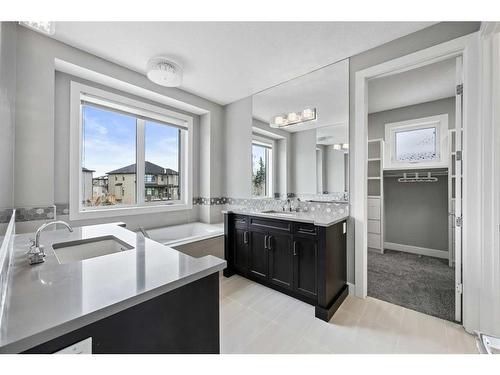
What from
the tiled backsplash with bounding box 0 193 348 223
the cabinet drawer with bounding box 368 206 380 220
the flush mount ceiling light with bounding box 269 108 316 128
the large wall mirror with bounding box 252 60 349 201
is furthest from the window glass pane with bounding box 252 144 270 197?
the cabinet drawer with bounding box 368 206 380 220

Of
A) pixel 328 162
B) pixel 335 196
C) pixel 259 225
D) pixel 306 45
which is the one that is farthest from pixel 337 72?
pixel 259 225

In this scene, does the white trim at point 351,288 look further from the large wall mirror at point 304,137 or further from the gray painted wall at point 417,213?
the gray painted wall at point 417,213

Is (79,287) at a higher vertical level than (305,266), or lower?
higher

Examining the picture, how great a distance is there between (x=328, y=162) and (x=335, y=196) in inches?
16.6

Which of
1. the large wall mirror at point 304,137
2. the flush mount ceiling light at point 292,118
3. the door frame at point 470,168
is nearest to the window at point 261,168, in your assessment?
the large wall mirror at point 304,137

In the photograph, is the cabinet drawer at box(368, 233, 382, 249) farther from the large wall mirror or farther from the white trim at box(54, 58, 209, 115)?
the white trim at box(54, 58, 209, 115)

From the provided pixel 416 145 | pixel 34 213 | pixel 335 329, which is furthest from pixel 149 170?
pixel 416 145

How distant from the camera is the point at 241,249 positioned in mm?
2635

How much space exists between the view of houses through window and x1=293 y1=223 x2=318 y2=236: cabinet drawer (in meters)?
2.20

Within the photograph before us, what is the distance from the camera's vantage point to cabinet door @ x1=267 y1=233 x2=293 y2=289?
217cm

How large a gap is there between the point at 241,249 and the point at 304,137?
1.69m

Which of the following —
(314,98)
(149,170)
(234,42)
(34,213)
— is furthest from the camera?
(149,170)

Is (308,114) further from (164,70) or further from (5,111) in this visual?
(5,111)

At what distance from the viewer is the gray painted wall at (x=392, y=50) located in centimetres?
173
